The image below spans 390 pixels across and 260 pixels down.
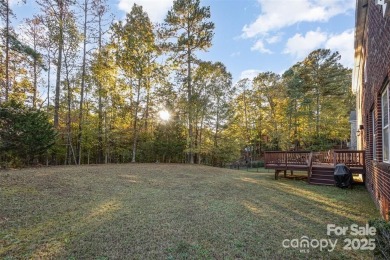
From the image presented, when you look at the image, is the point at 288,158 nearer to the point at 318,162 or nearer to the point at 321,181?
the point at 321,181

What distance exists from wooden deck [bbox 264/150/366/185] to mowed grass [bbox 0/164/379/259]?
9.00 ft

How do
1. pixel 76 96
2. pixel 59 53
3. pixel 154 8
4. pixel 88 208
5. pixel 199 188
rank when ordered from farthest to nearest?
1. pixel 76 96
2. pixel 154 8
3. pixel 59 53
4. pixel 199 188
5. pixel 88 208

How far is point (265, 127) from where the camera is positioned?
27188mm

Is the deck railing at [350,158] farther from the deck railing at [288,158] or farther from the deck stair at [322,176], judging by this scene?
the deck railing at [288,158]

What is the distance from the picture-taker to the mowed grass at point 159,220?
3.26 meters

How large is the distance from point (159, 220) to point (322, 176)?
905 cm

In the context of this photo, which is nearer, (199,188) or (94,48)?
(199,188)

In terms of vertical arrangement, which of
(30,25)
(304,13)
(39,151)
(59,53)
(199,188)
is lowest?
(199,188)

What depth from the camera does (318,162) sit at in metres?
12.7

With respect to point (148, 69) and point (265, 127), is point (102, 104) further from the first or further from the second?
point (265, 127)

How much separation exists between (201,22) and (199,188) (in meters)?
14.6

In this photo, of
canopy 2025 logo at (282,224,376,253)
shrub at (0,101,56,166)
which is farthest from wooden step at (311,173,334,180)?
shrub at (0,101,56,166)

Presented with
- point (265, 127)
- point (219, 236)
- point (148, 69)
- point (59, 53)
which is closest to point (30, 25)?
point (59, 53)

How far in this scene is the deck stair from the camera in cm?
1006
